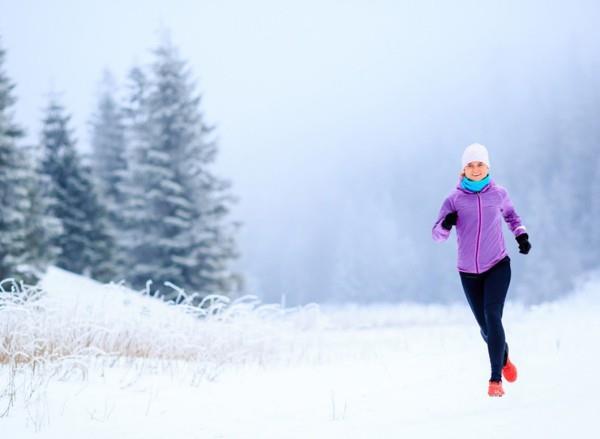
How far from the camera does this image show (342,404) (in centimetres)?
468

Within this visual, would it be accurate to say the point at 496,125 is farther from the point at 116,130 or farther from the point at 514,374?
the point at 514,374

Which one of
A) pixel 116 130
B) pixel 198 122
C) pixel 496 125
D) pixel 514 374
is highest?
pixel 496 125

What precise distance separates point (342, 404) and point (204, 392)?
4.37 feet

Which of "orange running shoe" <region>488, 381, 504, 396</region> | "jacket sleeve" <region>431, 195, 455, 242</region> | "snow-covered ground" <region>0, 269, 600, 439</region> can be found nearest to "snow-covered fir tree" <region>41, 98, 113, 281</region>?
"snow-covered ground" <region>0, 269, 600, 439</region>

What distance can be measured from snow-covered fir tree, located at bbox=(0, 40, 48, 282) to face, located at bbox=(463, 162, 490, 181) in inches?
577

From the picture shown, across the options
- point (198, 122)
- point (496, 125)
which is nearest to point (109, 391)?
point (198, 122)

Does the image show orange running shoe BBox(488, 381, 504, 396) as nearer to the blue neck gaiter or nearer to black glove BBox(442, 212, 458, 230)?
black glove BBox(442, 212, 458, 230)

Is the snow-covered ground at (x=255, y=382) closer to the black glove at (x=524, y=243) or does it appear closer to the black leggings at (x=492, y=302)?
the black leggings at (x=492, y=302)

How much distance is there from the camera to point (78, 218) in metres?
23.6

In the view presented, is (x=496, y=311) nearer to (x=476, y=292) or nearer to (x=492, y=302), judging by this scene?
(x=492, y=302)

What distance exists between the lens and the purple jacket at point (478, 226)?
15.8 feet

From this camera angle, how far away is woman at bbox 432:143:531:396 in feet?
15.8

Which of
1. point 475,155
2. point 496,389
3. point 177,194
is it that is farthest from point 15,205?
point 496,389

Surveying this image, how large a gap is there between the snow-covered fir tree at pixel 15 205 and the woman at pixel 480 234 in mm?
14517
